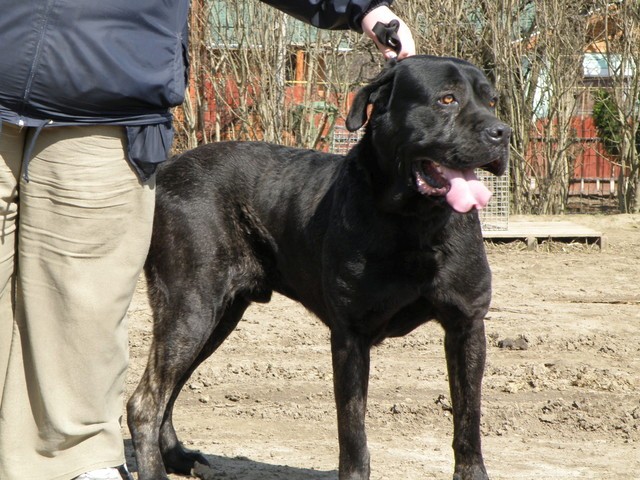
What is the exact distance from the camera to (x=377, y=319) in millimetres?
3898

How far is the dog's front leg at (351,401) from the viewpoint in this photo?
3896 millimetres

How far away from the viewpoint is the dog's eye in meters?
3.76

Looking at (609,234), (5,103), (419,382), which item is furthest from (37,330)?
(609,234)

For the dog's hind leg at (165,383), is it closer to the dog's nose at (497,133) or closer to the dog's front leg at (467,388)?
the dog's front leg at (467,388)

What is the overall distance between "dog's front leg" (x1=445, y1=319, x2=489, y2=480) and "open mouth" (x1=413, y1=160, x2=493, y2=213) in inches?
22.0

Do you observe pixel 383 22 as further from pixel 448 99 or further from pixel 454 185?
pixel 454 185

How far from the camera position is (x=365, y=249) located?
12.8ft

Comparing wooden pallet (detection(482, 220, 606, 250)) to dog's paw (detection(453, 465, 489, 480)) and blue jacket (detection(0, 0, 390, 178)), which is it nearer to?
dog's paw (detection(453, 465, 489, 480))

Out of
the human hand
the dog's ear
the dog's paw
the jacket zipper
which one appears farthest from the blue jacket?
the dog's paw

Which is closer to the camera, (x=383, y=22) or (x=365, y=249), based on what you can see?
(x=383, y=22)

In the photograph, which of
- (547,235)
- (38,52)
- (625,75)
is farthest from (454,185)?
(625,75)

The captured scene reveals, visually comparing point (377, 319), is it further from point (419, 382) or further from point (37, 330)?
point (419, 382)

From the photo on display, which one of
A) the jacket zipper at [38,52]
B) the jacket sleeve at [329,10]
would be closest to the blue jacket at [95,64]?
the jacket zipper at [38,52]

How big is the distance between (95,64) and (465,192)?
4.73ft
